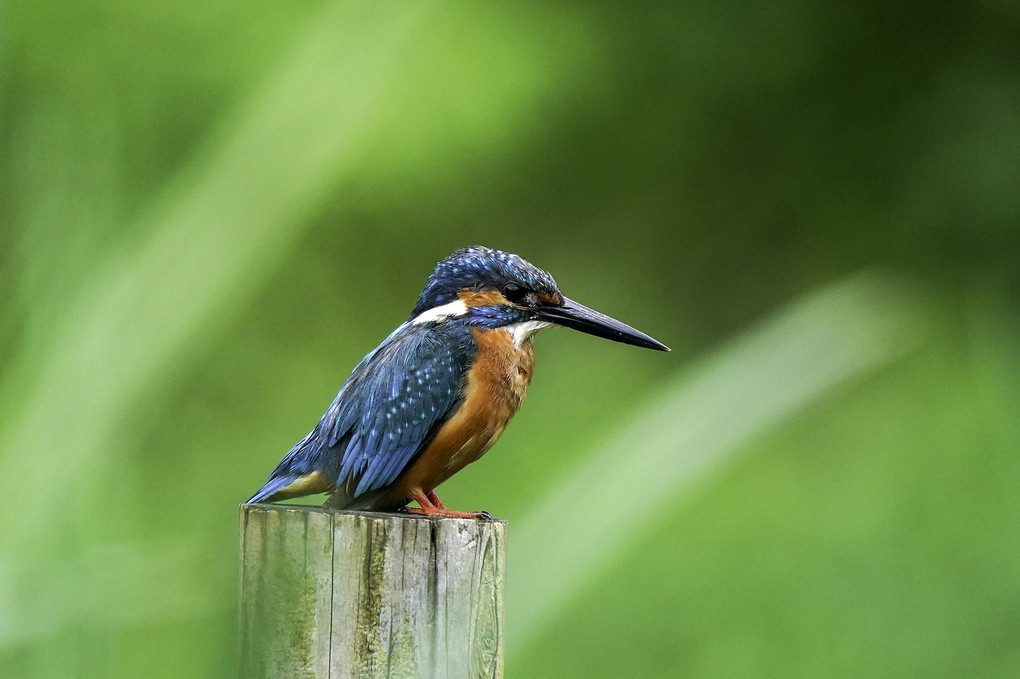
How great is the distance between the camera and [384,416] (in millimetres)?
1687

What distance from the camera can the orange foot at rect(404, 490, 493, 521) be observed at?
143 cm

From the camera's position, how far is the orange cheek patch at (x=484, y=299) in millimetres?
1961

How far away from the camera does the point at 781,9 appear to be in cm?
532

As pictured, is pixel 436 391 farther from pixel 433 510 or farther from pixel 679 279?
pixel 679 279

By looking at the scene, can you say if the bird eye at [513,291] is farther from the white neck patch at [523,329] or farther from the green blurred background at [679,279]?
the green blurred background at [679,279]

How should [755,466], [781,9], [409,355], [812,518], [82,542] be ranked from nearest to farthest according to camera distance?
[82,542] < [409,355] < [812,518] < [755,466] < [781,9]

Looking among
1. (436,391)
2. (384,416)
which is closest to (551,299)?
(436,391)

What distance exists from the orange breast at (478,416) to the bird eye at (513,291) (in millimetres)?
86

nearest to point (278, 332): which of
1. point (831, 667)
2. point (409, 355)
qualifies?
point (831, 667)

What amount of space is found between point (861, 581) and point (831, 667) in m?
0.41

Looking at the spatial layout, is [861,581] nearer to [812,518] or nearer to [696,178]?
[812,518]

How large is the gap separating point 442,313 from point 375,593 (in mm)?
812

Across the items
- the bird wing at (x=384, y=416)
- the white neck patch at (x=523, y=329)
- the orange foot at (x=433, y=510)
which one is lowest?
the orange foot at (x=433, y=510)

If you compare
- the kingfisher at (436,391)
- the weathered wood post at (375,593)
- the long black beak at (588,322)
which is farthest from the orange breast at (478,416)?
the weathered wood post at (375,593)
